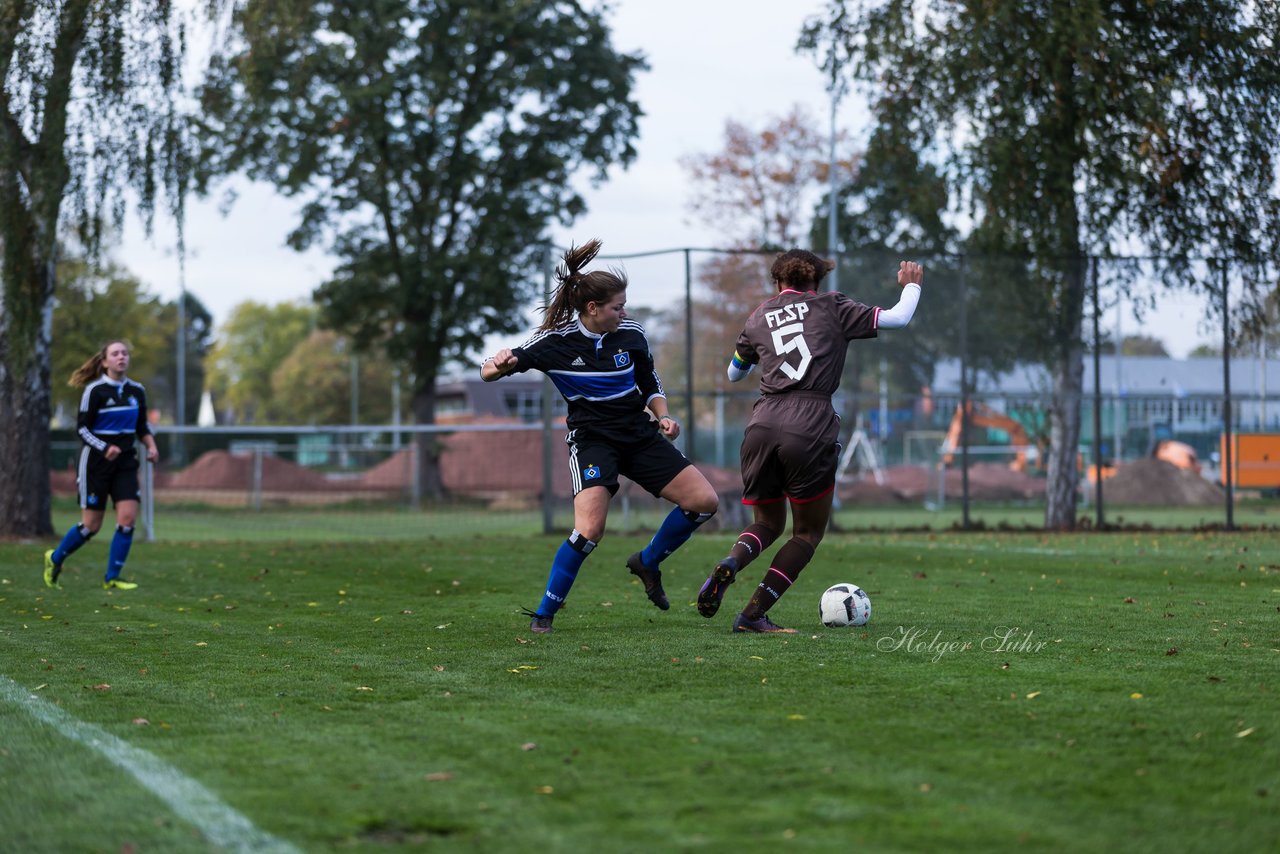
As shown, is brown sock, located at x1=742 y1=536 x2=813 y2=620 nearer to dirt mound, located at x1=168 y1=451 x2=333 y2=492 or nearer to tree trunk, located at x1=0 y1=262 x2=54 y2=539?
tree trunk, located at x1=0 y1=262 x2=54 y2=539

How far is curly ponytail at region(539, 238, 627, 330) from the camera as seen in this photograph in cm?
757

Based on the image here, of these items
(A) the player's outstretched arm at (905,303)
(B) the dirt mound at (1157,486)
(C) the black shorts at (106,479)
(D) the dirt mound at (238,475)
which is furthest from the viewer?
(D) the dirt mound at (238,475)

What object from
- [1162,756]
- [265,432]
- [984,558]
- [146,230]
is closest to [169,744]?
[1162,756]

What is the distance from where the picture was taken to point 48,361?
57.4ft

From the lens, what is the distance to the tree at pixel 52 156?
1658cm

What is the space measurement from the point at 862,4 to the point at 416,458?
367 inches

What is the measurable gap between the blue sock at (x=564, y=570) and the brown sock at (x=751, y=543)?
2.58ft

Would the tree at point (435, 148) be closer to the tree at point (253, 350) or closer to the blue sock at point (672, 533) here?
the blue sock at point (672, 533)

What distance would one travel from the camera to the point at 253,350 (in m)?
87.0

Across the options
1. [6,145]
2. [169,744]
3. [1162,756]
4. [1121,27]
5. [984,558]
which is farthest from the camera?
[1121,27]

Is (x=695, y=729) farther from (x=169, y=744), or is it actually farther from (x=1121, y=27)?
(x=1121, y=27)

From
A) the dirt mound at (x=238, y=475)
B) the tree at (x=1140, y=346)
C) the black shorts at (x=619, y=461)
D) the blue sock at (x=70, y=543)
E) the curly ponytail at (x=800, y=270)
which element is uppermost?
the tree at (x=1140, y=346)

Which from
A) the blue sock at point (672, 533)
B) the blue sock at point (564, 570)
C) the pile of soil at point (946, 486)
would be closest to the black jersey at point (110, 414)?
the blue sock at point (564, 570)

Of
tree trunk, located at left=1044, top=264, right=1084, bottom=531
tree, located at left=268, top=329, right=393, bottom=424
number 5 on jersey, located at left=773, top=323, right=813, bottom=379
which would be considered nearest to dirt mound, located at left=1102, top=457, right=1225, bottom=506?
tree trunk, located at left=1044, top=264, right=1084, bottom=531
